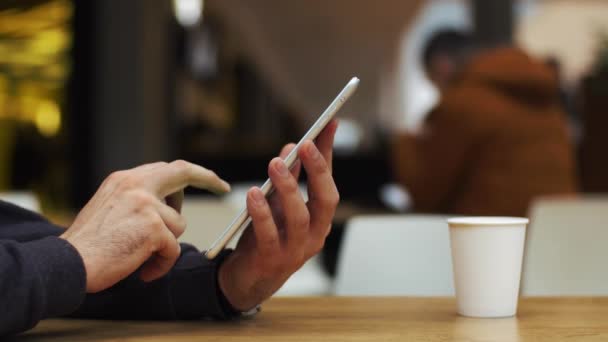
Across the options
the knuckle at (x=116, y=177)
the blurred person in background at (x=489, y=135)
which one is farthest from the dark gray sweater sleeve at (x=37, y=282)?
the blurred person in background at (x=489, y=135)

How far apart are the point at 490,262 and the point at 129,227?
1.35 ft

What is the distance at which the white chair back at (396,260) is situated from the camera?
2.12m

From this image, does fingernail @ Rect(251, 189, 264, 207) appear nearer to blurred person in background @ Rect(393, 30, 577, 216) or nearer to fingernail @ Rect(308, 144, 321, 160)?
fingernail @ Rect(308, 144, 321, 160)

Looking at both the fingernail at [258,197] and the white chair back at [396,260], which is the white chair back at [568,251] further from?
the fingernail at [258,197]

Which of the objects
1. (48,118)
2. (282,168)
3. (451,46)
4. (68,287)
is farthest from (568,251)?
(48,118)

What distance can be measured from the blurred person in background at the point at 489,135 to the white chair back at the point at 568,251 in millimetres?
1211

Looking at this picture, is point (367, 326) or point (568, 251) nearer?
point (367, 326)

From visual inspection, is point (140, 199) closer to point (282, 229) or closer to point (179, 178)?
point (179, 178)

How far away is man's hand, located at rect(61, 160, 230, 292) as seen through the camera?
914 mm

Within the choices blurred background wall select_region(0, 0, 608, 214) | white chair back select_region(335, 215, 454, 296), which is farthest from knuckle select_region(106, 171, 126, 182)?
blurred background wall select_region(0, 0, 608, 214)

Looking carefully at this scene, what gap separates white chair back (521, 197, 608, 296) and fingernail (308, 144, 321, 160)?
1255mm

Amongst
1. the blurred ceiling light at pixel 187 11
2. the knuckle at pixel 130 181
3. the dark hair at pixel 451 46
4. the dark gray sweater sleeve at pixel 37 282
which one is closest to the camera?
the dark gray sweater sleeve at pixel 37 282

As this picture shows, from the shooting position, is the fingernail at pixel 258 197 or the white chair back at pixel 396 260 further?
the white chair back at pixel 396 260

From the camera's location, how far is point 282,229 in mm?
1068
